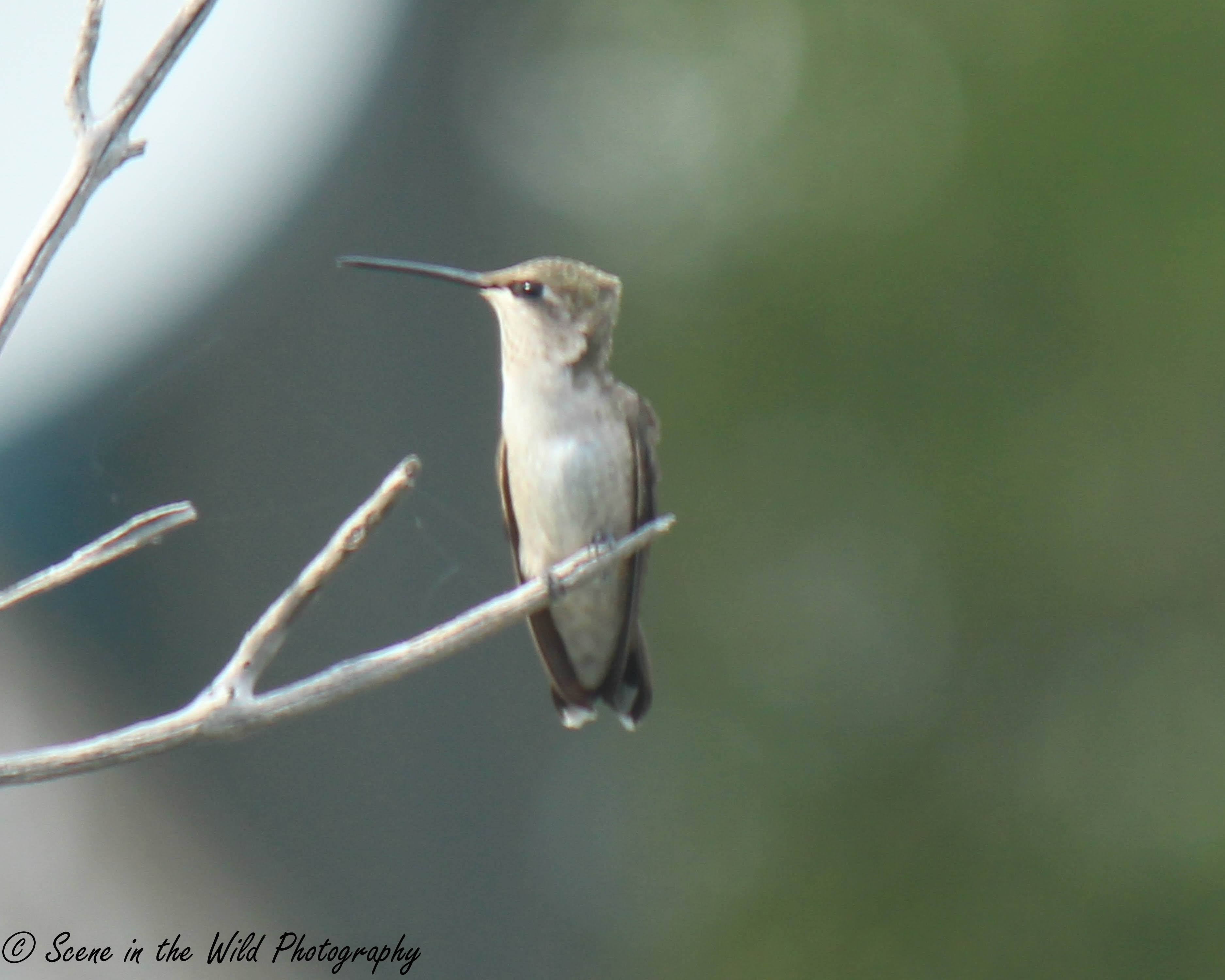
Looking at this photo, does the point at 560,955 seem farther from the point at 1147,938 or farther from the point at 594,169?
the point at 594,169

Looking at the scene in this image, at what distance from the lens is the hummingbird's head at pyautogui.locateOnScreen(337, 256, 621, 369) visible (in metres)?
2.62

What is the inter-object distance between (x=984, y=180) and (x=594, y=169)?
90.8 inches

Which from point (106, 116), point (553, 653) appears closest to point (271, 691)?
point (106, 116)

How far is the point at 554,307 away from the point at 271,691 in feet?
4.43

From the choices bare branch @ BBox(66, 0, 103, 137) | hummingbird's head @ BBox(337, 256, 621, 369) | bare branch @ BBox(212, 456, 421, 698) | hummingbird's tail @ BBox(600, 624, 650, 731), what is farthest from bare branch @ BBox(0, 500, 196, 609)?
hummingbird's tail @ BBox(600, 624, 650, 731)

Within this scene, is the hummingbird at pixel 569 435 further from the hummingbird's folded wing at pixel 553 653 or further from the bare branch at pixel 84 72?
the bare branch at pixel 84 72

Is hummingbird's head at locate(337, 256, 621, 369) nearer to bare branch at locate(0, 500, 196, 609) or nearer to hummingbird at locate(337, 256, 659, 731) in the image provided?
hummingbird at locate(337, 256, 659, 731)

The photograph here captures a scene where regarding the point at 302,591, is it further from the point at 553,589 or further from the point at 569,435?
the point at 569,435

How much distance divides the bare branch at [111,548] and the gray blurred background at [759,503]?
13.9ft

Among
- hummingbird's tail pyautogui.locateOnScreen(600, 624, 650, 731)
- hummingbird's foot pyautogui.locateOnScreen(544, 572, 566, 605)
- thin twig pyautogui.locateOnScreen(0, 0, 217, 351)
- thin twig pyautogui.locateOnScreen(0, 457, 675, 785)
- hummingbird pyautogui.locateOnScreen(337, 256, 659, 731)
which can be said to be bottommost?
hummingbird's tail pyautogui.locateOnScreen(600, 624, 650, 731)

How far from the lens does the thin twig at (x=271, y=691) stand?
1333mm

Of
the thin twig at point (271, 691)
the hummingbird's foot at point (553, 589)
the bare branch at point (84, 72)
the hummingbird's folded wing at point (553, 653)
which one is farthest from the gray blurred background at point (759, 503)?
the thin twig at point (271, 691)

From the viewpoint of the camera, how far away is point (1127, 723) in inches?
261

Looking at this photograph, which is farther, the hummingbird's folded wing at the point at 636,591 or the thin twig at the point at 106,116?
the hummingbird's folded wing at the point at 636,591
